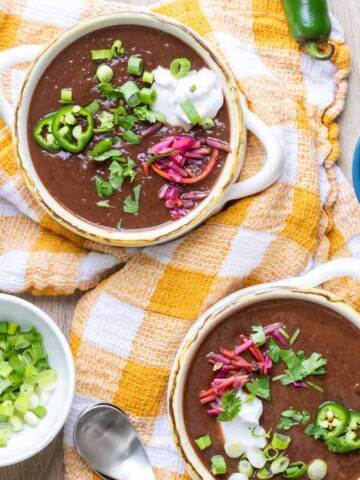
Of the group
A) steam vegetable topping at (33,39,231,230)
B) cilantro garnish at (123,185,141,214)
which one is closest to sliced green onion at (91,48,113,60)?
steam vegetable topping at (33,39,231,230)

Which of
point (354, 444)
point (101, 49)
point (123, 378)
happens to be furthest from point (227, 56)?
point (354, 444)

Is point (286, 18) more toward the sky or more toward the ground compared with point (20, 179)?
more toward the sky

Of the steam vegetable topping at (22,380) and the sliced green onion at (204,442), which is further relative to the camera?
the steam vegetable topping at (22,380)

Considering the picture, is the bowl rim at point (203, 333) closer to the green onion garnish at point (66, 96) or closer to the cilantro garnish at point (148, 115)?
the cilantro garnish at point (148, 115)

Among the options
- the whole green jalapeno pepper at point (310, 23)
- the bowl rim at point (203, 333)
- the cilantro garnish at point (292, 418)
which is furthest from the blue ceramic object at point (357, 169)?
the cilantro garnish at point (292, 418)

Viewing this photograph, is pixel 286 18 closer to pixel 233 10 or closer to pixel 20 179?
pixel 233 10

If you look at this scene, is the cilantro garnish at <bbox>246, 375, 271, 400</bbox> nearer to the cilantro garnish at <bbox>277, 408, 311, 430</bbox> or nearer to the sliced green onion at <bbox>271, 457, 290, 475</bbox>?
the cilantro garnish at <bbox>277, 408, 311, 430</bbox>
